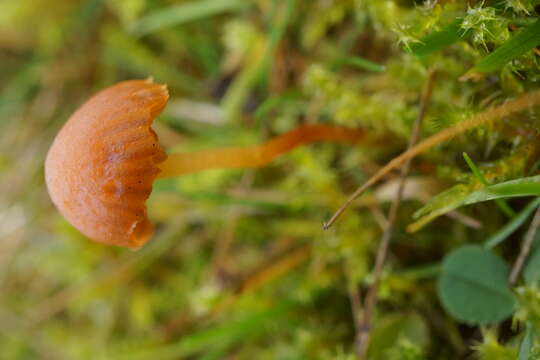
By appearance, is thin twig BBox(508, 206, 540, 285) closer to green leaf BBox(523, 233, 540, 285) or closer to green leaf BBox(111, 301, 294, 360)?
green leaf BBox(523, 233, 540, 285)

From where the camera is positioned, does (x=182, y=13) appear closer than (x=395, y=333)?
No

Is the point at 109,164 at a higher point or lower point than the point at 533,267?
higher

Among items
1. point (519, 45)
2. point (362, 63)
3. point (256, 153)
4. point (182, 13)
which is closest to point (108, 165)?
point (256, 153)

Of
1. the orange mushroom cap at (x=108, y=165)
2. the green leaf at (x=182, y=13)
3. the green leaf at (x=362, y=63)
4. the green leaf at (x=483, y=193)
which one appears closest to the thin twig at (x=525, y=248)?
the green leaf at (x=483, y=193)

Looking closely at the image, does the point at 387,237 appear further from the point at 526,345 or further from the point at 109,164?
the point at 109,164

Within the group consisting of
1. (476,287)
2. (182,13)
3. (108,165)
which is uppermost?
(182,13)
